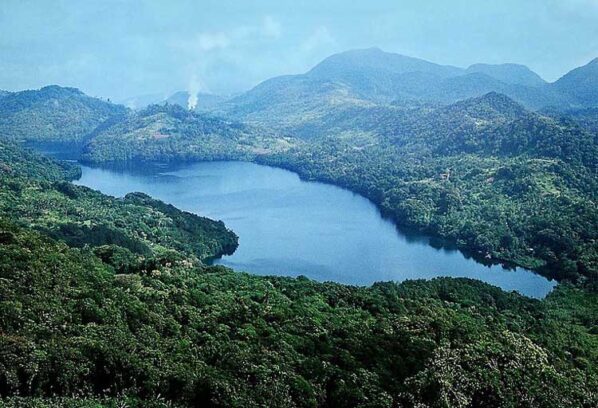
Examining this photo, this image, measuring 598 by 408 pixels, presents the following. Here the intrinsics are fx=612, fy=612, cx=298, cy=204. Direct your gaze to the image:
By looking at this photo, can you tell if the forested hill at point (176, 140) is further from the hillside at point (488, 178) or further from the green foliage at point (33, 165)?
the green foliage at point (33, 165)

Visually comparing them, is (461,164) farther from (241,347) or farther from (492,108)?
(241,347)

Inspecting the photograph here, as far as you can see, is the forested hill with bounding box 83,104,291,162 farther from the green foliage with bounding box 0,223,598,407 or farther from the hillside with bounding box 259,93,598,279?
the green foliage with bounding box 0,223,598,407

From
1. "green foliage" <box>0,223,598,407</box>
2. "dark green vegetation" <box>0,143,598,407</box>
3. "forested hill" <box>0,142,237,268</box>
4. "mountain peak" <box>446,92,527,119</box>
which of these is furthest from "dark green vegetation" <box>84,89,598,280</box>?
"green foliage" <box>0,223,598,407</box>

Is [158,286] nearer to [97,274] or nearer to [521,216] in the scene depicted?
[97,274]

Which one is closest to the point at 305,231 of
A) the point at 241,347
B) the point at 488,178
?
the point at 488,178

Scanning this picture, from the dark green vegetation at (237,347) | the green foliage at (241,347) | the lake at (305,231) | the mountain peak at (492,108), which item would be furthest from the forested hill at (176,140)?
the green foliage at (241,347)

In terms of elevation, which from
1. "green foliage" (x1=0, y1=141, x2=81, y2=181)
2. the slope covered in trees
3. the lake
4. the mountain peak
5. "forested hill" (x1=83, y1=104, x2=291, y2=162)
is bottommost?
the lake
